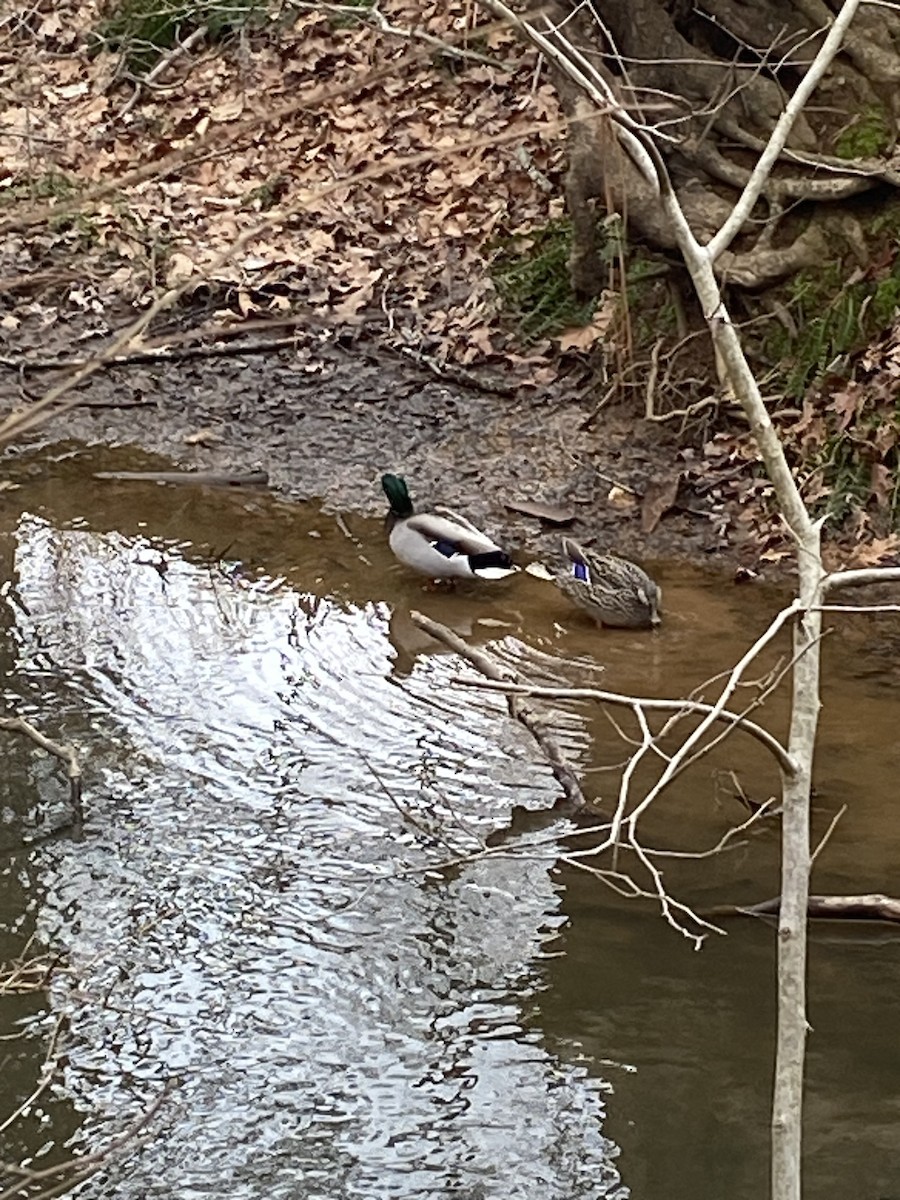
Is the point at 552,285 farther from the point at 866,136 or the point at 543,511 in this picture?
the point at 866,136

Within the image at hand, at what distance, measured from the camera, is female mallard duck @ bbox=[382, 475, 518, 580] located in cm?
698

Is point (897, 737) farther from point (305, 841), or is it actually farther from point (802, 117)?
point (802, 117)

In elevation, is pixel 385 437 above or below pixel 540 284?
below

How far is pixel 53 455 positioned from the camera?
29.5 ft

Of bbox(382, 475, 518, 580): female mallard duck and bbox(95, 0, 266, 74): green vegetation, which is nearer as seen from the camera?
bbox(382, 475, 518, 580): female mallard duck

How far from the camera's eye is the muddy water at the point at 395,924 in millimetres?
3799

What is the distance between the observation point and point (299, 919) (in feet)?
15.4

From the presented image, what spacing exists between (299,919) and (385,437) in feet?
14.5

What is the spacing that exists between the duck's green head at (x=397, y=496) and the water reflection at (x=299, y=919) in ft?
2.39

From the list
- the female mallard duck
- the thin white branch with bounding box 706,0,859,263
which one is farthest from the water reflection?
the thin white branch with bounding box 706,0,859,263

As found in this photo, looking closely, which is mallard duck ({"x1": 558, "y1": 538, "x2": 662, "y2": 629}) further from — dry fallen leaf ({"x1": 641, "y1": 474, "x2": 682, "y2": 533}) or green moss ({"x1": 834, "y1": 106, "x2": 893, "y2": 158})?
green moss ({"x1": 834, "y1": 106, "x2": 893, "y2": 158})

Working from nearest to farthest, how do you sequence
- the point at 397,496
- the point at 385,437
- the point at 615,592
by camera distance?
the point at 615,592, the point at 397,496, the point at 385,437

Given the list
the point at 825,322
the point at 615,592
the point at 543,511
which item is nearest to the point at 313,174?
the point at 543,511

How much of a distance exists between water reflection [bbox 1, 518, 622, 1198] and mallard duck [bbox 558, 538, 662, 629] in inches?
27.1
